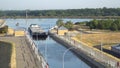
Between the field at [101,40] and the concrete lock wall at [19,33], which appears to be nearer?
the field at [101,40]

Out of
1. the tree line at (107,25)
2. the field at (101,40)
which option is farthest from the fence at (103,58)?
the tree line at (107,25)

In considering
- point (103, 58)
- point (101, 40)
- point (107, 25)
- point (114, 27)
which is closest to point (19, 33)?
point (101, 40)

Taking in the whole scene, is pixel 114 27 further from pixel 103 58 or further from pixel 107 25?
pixel 103 58

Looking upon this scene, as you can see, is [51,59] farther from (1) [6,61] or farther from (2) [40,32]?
(2) [40,32]

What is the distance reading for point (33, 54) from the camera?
33.8 metres

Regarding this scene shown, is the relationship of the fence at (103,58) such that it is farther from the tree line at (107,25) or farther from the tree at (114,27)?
the tree line at (107,25)

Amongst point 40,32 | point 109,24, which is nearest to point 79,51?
point 40,32

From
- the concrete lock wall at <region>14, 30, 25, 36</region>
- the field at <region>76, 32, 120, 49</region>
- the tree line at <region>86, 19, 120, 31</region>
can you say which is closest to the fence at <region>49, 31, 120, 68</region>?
the field at <region>76, 32, 120, 49</region>

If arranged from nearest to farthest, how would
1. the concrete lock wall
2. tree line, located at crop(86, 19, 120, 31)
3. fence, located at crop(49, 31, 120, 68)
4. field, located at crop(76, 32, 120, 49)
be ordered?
fence, located at crop(49, 31, 120, 68) → field, located at crop(76, 32, 120, 49) → the concrete lock wall → tree line, located at crop(86, 19, 120, 31)

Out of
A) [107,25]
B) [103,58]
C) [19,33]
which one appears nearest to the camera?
[103,58]

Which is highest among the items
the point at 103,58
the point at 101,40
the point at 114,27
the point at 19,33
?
the point at 103,58

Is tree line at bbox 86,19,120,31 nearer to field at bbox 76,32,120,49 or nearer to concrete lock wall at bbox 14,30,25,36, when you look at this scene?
field at bbox 76,32,120,49

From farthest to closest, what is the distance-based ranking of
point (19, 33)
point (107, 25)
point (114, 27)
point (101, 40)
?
point (107, 25)
point (114, 27)
point (19, 33)
point (101, 40)

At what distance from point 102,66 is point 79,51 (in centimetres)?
1146
